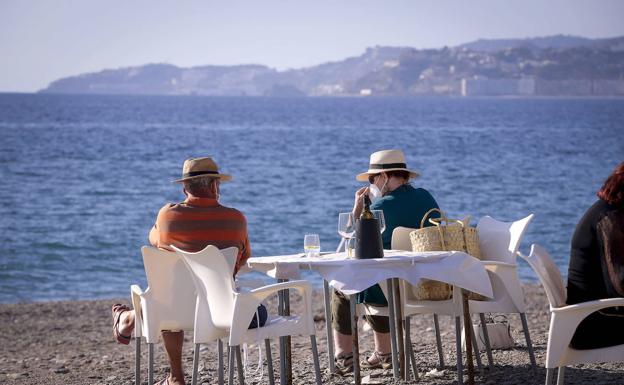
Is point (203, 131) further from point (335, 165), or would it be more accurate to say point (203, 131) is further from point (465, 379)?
point (465, 379)

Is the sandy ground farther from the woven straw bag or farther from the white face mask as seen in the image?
the white face mask

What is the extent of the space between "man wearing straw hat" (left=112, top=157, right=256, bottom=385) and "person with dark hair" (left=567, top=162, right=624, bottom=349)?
190cm

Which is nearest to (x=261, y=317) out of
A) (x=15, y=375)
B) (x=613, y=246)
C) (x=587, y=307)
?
(x=587, y=307)

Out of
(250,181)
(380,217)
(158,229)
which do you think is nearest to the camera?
(380,217)

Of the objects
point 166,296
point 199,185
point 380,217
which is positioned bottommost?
point 166,296

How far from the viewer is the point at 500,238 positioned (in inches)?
257

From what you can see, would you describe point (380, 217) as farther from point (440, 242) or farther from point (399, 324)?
point (399, 324)

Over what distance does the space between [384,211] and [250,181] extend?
2698cm

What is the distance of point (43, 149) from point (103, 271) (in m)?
28.4

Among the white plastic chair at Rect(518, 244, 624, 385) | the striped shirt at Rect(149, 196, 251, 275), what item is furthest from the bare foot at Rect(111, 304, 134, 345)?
the white plastic chair at Rect(518, 244, 624, 385)

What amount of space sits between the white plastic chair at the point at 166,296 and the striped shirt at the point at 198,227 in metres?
0.28

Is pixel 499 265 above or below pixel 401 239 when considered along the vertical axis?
below

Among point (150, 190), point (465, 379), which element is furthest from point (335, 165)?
point (465, 379)

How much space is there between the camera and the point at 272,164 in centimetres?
3981
